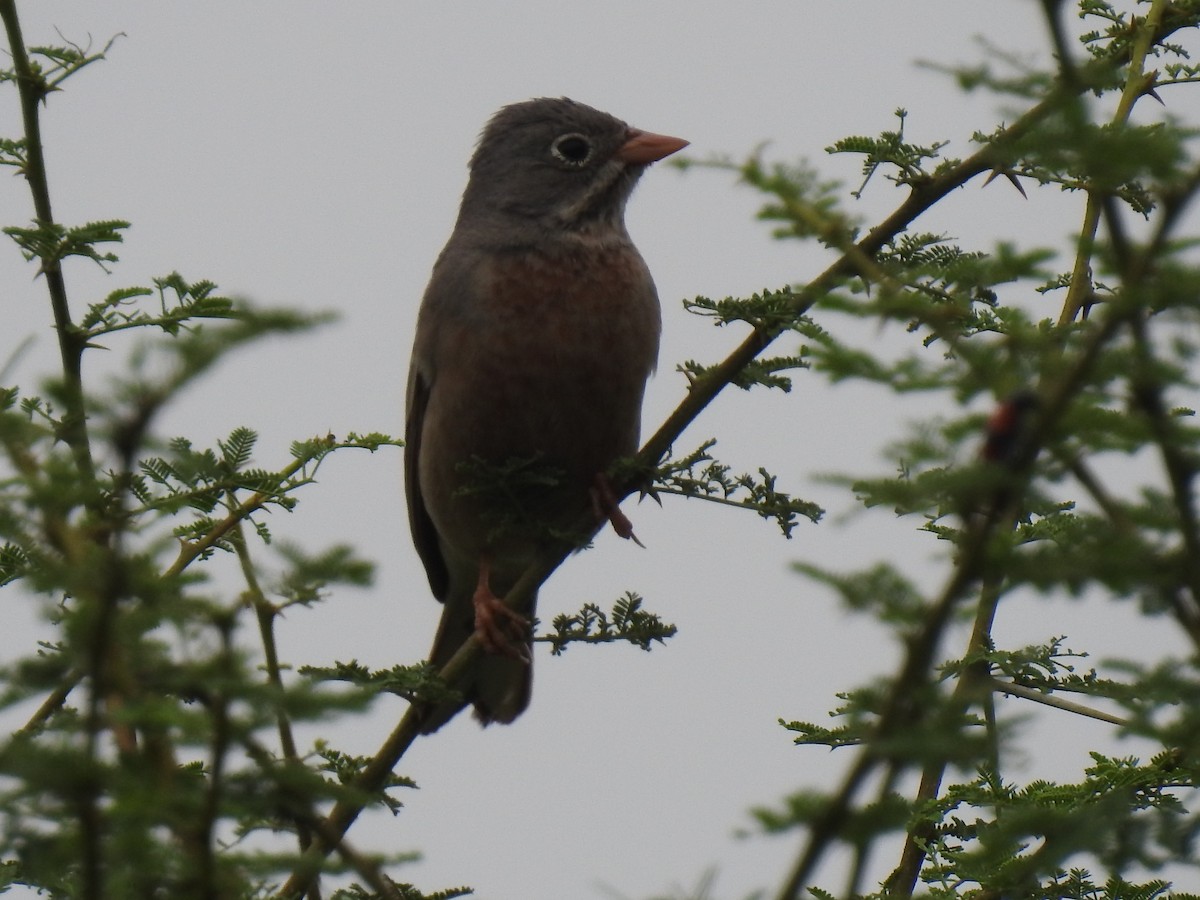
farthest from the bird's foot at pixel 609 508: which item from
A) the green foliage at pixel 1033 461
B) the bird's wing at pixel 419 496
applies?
the green foliage at pixel 1033 461

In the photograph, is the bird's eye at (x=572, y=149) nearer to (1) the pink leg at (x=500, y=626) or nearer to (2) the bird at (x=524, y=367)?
(2) the bird at (x=524, y=367)

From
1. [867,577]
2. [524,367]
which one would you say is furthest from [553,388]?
[867,577]

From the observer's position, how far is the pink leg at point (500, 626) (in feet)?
21.8

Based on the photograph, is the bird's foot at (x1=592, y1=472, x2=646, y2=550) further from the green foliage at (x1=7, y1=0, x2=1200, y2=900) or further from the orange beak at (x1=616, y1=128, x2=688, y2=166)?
the green foliage at (x1=7, y1=0, x2=1200, y2=900)

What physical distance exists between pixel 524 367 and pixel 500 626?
108cm

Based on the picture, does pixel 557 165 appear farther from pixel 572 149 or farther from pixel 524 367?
pixel 524 367

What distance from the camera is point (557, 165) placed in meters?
8.02

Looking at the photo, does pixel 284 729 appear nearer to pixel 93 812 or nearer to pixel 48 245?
pixel 93 812

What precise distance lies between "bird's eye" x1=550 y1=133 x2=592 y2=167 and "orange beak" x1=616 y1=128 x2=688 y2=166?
167 mm

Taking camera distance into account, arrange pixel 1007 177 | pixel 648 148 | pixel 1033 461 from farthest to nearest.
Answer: pixel 648 148 → pixel 1007 177 → pixel 1033 461

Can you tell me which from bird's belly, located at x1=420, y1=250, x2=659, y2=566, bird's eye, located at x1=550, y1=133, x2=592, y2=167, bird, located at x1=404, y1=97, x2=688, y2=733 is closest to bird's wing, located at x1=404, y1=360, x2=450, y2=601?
bird, located at x1=404, y1=97, x2=688, y2=733

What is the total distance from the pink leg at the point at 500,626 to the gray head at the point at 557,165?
5.90ft

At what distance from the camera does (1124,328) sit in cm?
209

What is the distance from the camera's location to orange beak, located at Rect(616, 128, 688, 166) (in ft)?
26.0
